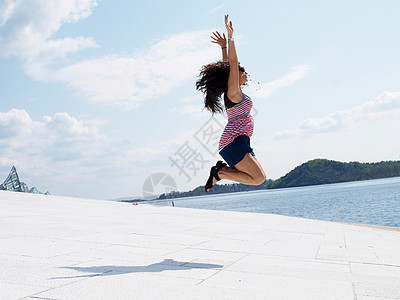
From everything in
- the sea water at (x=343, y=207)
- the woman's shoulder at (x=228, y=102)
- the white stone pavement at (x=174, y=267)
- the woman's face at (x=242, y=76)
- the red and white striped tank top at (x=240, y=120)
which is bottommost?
the sea water at (x=343, y=207)

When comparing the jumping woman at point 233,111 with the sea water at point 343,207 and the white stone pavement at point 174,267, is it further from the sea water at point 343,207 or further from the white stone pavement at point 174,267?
the sea water at point 343,207

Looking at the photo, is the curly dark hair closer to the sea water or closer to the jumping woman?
the jumping woman

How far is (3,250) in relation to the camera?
152 inches

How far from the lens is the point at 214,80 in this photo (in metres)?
4.96

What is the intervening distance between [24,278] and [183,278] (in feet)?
3.92

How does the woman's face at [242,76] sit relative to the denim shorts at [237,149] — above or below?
above

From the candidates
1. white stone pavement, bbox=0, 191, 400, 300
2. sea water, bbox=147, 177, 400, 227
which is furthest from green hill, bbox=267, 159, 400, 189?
white stone pavement, bbox=0, 191, 400, 300

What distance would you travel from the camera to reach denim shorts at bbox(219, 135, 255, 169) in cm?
472

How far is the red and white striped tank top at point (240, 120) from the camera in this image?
15.7 feet

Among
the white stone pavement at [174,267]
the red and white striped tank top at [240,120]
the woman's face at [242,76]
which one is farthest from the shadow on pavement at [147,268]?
the woman's face at [242,76]

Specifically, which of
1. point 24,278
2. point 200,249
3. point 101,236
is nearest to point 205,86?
point 200,249

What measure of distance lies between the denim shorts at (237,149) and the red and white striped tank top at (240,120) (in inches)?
2.2

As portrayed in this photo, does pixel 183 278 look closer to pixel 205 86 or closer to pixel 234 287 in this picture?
pixel 234 287

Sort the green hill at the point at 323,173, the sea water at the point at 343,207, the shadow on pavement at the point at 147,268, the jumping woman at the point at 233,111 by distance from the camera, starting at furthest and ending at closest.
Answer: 1. the green hill at the point at 323,173
2. the sea water at the point at 343,207
3. the jumping woman at the point at 233,111
4. the shadow on pavement at the point at 147,268
